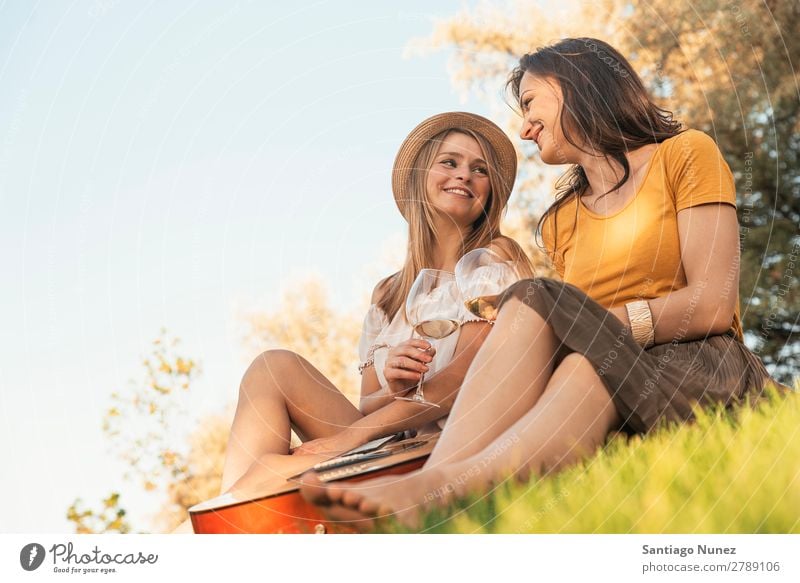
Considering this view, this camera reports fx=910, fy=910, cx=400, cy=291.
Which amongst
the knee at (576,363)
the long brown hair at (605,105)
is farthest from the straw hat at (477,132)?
the knee at (576,363)

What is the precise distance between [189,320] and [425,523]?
4.96 ft

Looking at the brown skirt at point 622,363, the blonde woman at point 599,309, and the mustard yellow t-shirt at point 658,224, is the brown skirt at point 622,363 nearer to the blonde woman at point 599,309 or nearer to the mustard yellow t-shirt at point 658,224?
the blonde woman at point 599,309

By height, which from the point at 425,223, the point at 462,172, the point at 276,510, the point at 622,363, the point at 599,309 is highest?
the point at 462,172

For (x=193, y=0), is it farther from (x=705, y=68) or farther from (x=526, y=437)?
(x=705, y=68)

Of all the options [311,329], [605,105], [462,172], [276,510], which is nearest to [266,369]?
[276,510]

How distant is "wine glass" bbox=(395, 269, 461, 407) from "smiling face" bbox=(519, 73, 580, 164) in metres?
0.44

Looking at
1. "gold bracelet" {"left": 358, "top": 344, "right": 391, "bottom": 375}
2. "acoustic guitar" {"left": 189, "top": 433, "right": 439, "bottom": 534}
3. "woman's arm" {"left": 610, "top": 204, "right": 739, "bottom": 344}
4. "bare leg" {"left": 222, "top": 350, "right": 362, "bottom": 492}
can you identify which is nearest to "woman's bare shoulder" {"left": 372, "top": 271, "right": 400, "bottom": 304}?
"gold bracelet" {"left": 358, "top": 344, "right": 391, "bottom": 375}

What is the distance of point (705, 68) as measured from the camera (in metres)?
5.62

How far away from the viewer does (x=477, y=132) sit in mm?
2686

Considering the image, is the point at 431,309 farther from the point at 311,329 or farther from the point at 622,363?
the point at 311,329

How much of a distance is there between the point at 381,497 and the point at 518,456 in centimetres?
26

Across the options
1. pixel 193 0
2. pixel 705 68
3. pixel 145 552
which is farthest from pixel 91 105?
pixel 705 68

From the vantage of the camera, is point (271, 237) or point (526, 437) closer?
point (526, 437)

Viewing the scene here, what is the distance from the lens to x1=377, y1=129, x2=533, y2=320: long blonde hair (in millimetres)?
2631
